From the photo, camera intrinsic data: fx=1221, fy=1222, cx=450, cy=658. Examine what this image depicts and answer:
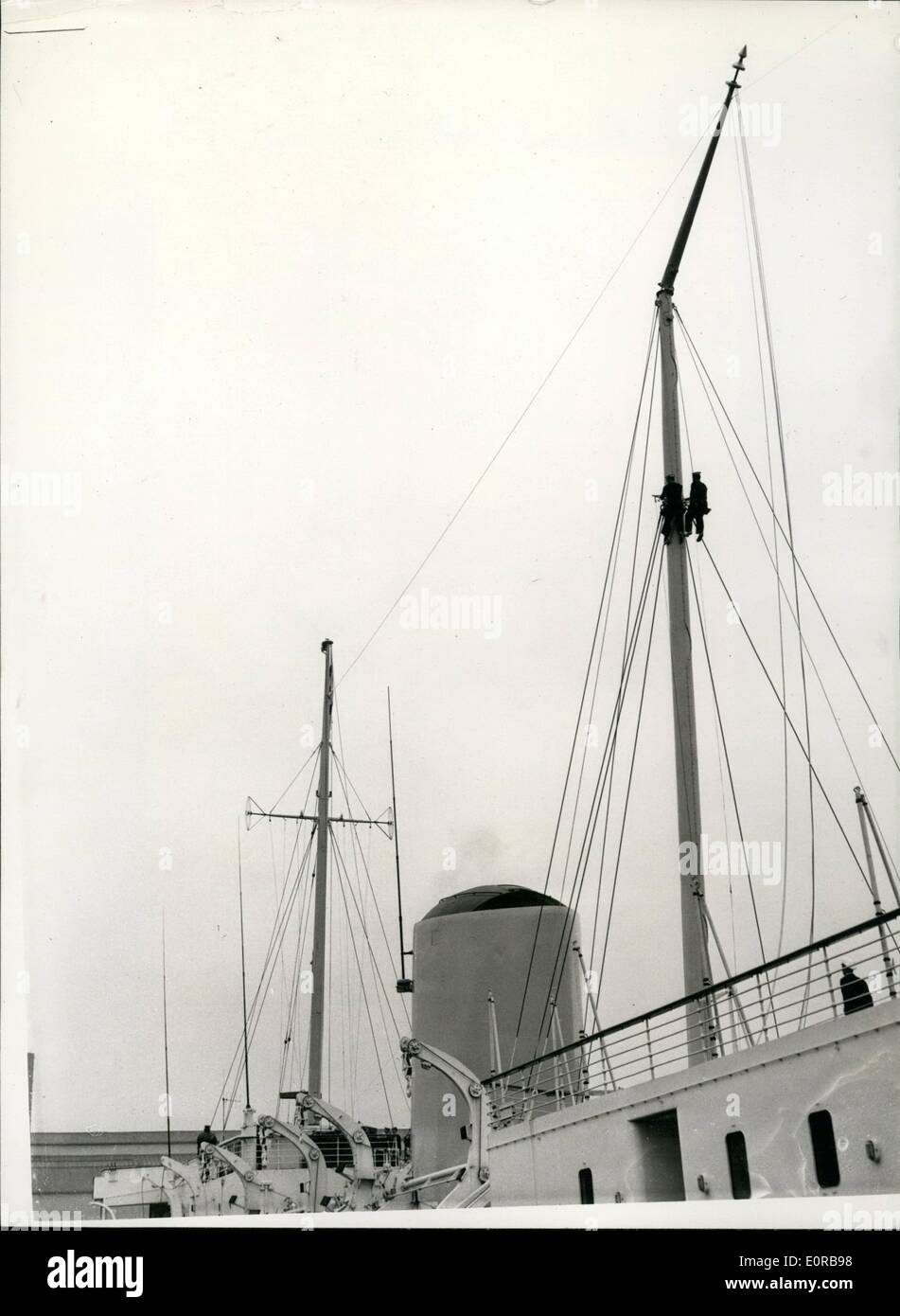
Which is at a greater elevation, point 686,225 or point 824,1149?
point 686,225

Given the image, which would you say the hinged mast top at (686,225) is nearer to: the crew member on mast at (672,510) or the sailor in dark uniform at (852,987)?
the crew member on mast at (672,510)

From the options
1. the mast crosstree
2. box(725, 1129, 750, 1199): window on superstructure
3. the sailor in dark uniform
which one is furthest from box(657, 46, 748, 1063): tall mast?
the mast crosstree

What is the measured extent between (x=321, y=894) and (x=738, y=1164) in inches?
571

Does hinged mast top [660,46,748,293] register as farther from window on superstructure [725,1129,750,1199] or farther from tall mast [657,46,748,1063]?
window on superstructure [725,1129,750,1199]

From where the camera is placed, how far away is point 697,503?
11.8 m

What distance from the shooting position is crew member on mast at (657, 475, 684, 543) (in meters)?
12.2

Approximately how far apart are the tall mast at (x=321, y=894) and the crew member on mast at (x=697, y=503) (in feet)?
32.2

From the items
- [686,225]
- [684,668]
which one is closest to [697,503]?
[684,668]

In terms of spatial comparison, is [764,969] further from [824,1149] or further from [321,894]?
[321,894]

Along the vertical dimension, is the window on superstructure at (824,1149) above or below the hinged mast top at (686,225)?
→ below

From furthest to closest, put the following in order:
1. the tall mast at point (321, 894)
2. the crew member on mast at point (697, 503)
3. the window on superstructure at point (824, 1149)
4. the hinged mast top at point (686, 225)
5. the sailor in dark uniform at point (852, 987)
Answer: the tall mast at point (321, 894)
the hinged mast top at point (686, 225)
the crew member on mast at point (697, 503)
the sailor in dark uniform at point (852, 987)
the window on superstructure at point (824, 1149)

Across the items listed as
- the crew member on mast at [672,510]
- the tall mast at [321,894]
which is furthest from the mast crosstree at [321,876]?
the crew member on mast at [672,510]

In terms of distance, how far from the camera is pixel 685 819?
36.6ft

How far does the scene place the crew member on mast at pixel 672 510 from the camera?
40.0 feet
